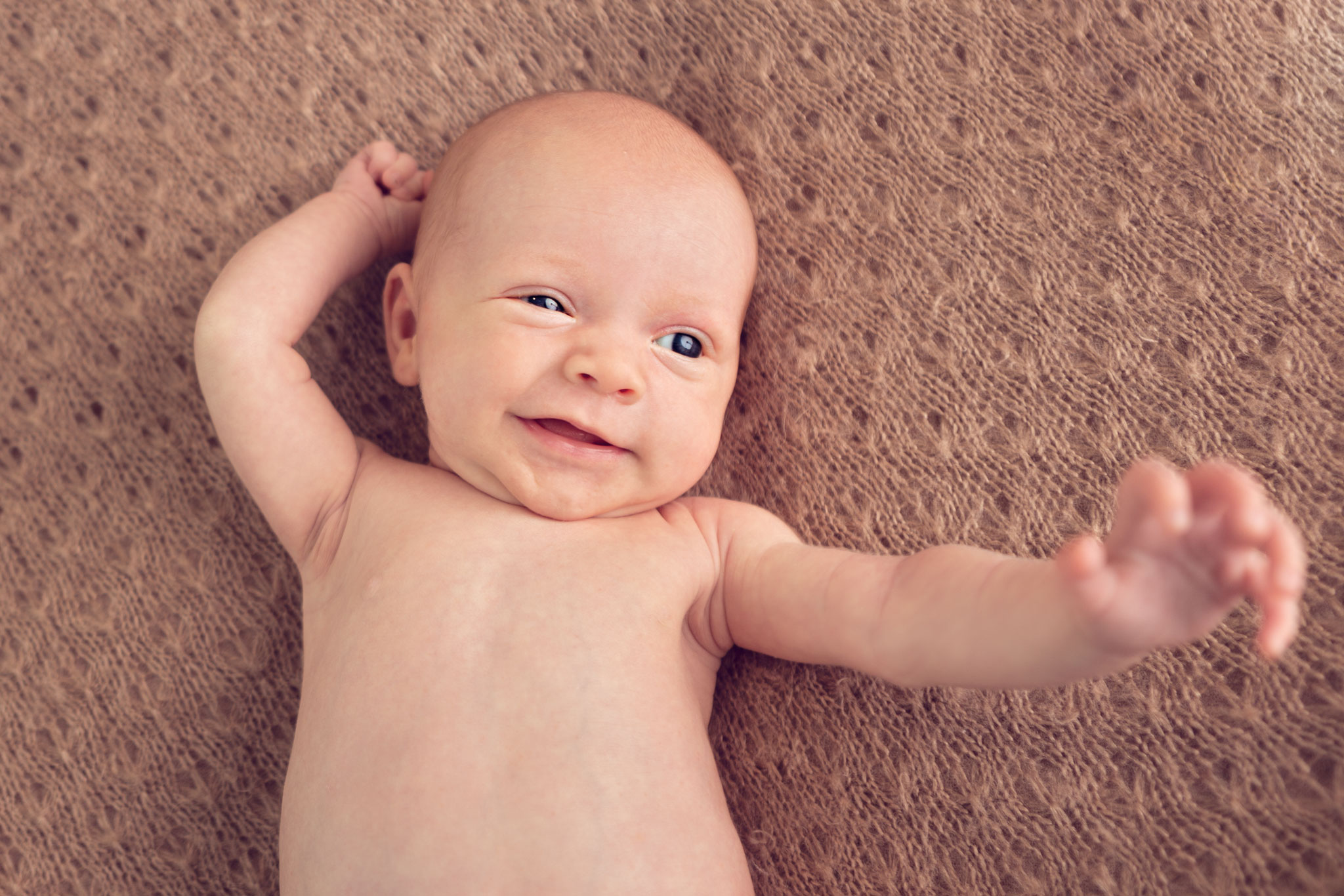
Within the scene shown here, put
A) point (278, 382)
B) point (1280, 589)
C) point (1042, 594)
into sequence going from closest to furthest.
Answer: point (1280, 589)
point (1042, 594)
point (278, 382)

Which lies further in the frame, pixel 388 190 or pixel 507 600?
pixel 388 190

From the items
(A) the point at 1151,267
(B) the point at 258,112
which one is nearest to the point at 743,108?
(A) the point at 1151,267

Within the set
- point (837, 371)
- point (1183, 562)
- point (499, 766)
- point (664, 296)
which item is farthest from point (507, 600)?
point (1183, 562)

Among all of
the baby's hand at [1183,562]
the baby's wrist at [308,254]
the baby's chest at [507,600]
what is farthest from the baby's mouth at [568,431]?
the baby's hand at [1183,562]

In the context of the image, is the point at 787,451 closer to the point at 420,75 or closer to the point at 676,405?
the point at 676,405

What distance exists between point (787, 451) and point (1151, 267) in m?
0.54

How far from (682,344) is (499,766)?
0.56 m

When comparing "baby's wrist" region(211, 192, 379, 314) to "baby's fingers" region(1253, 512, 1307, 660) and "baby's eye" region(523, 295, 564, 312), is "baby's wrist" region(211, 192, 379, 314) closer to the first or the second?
"baby's eye" region(523, 295, 564, 312)

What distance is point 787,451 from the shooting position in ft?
4.51

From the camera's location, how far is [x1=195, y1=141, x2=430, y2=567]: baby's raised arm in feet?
4.19

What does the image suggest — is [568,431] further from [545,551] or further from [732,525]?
[732,525]

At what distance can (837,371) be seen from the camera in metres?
1.37

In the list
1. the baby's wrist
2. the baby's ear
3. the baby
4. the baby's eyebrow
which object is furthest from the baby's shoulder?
the baby's wrist

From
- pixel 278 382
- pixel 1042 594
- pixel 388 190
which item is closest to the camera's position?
pixel 1042 594
